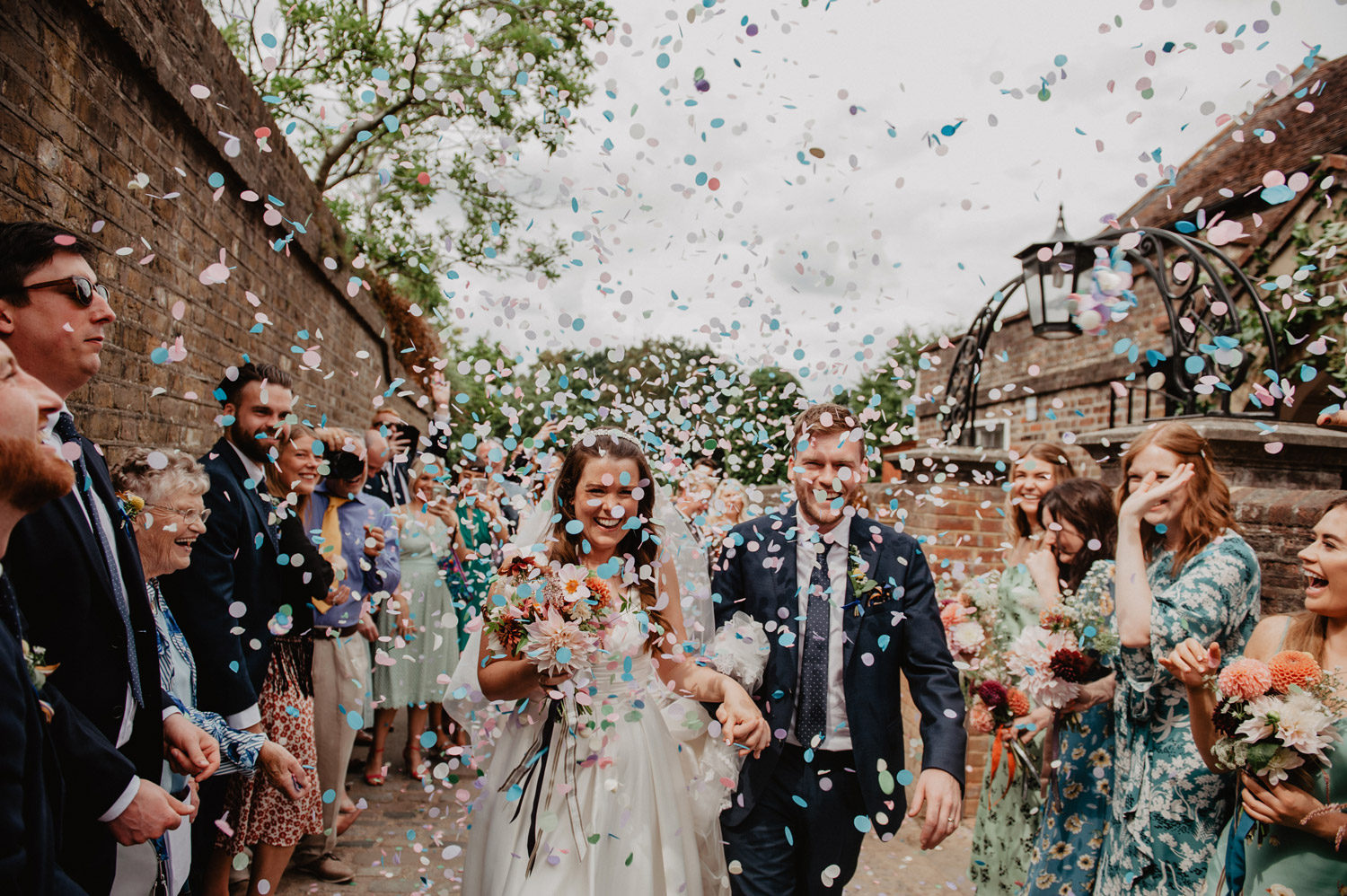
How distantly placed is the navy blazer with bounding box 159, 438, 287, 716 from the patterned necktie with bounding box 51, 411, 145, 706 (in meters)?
0.73

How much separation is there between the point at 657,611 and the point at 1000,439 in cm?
1146

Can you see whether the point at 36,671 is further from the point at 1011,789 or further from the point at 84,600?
the point at 1011,789

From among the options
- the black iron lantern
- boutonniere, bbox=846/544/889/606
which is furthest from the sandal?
the black iron lantern

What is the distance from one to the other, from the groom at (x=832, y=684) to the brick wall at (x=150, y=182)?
2752 millimetres

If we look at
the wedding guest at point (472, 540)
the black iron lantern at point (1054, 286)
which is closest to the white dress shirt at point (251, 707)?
the wedding guest at point (472, 540)

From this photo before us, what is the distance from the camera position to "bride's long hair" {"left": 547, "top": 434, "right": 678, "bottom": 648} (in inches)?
113

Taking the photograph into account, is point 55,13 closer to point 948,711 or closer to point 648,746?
point 648,746

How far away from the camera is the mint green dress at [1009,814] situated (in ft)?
12.2

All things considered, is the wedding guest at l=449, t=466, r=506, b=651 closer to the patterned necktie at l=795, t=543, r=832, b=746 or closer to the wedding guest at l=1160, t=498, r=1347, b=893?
the patterned necktie at l=795, t=543, r=832, b=746

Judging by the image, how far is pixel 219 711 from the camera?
2848mm

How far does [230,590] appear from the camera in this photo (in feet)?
9.77

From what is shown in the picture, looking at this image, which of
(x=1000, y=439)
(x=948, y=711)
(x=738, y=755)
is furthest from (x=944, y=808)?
(x=1000, y=439)

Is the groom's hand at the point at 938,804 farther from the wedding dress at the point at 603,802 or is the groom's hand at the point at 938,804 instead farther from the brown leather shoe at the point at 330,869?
the brown leather shoe at the point at 330,869

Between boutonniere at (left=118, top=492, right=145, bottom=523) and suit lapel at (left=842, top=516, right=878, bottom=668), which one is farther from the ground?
boutonniere at (left=118, top=492, right=145, bottom=523)
